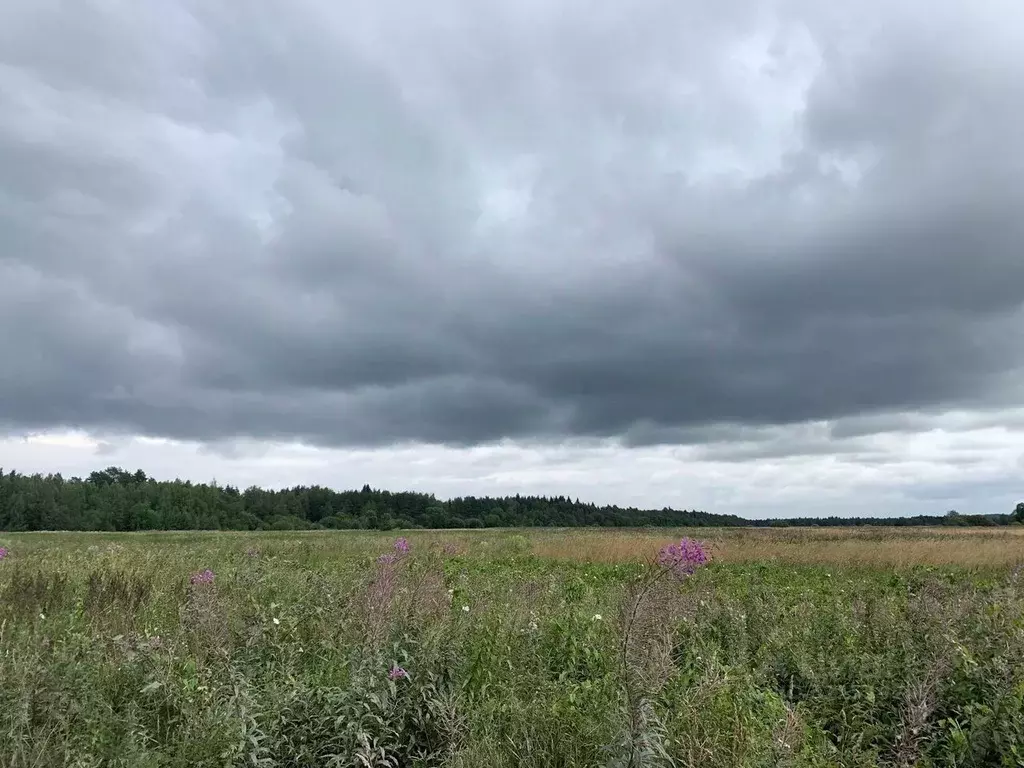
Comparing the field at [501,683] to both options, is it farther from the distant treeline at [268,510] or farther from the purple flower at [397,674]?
the distant treeline at [268,510]

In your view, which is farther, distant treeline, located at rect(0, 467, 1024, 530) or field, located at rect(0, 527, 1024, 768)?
distant treeline, located at rect(0, 467, 1024, 530)

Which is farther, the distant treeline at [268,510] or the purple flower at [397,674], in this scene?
the distant treeline at [268,510]

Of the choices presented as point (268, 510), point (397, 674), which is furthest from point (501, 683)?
point (268, 510)

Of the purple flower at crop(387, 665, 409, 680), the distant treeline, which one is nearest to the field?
the purple flower at crop(387, 665, 409, 680)

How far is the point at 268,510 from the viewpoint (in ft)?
440

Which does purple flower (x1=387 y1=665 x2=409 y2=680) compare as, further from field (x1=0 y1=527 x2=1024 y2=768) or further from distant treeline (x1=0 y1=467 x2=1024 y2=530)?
distant treeline (x1=0 y1=467 x2=1024 y2=530)

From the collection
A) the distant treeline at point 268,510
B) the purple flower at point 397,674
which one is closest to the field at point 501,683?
the purple flower at point 397,674

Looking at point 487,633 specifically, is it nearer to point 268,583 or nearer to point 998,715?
point 998,715

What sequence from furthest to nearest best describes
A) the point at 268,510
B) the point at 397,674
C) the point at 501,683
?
the point at 268,510 < the point at 501,683 < the point at 397,674

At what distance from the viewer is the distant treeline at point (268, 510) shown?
111188mm

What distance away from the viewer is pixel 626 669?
13.1ft

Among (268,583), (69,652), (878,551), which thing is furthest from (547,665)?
(878,551)

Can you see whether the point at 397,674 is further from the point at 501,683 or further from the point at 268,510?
the point at 268,510

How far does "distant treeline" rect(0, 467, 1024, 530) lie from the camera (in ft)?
365
